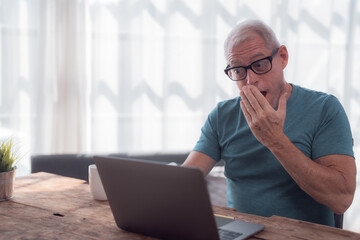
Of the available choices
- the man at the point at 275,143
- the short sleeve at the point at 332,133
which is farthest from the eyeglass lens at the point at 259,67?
the short sleeve at the point at 332,133

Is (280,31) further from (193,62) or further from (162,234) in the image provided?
(162,234)

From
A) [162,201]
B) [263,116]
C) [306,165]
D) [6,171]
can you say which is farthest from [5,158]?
[306,165]

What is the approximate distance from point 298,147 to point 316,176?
0.60ft

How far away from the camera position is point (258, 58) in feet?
4.35

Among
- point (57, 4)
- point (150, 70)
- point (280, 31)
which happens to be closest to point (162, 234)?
point (150, 70)

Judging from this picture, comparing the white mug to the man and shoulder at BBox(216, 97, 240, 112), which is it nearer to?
the man

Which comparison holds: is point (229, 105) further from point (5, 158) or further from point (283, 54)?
point (5, 158)

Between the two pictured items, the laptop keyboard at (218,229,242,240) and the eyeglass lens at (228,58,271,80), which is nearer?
the laptop keyboard at (218,229,242,240)

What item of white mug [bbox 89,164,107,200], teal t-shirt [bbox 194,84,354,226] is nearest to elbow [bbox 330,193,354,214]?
teal t-shirt [bbox 194,84,354,226]

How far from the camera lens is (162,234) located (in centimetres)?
81

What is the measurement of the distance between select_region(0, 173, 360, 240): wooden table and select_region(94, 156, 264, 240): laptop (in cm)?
5

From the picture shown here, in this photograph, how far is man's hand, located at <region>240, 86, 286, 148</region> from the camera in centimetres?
115

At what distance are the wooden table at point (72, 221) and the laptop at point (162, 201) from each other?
0.15 ft

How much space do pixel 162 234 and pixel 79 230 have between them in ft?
0.72
